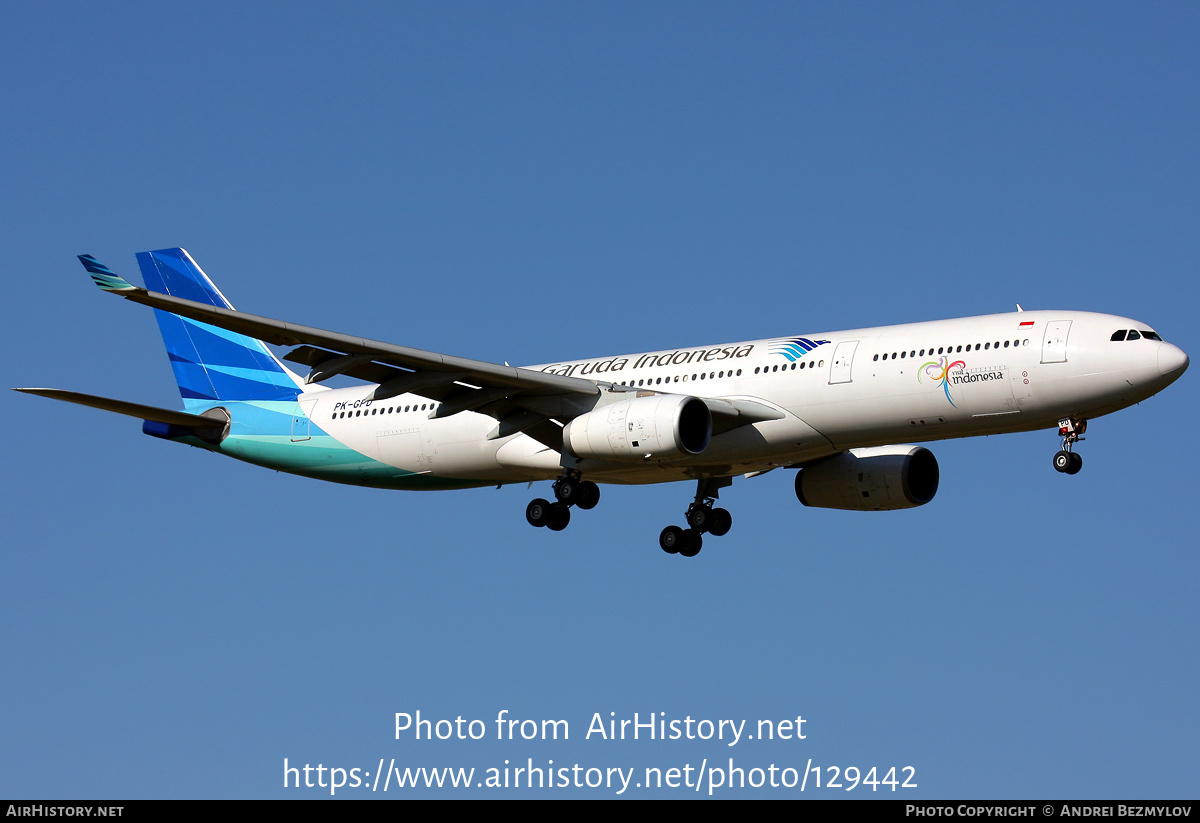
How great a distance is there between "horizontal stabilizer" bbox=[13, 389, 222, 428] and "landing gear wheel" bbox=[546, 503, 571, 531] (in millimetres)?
10719

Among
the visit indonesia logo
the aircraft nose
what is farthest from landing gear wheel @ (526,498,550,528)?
the aircraft nose

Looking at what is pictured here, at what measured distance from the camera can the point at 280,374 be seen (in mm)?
44500

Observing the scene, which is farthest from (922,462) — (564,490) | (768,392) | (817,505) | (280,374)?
(280,374)

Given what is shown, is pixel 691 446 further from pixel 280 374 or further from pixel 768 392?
pixel 280 374

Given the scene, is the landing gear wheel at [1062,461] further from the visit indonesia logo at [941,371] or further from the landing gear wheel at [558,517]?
the landing gear wheel at [558,517]

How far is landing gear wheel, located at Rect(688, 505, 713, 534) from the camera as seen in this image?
4066 centimetres

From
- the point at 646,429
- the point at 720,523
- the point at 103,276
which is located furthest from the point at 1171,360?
the point at 103,276

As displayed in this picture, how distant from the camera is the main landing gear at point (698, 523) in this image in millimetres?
40656

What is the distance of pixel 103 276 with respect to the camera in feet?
101

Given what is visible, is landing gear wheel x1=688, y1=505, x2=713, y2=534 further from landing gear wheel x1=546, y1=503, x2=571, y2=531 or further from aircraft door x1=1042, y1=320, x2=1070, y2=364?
aircraft door x1=1042, y1=320, x2=1070, y2=364

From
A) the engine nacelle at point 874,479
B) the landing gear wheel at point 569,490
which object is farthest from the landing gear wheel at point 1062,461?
the landing gear wheel at point 569,490

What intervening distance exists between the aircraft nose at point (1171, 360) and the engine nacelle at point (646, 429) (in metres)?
9.63
